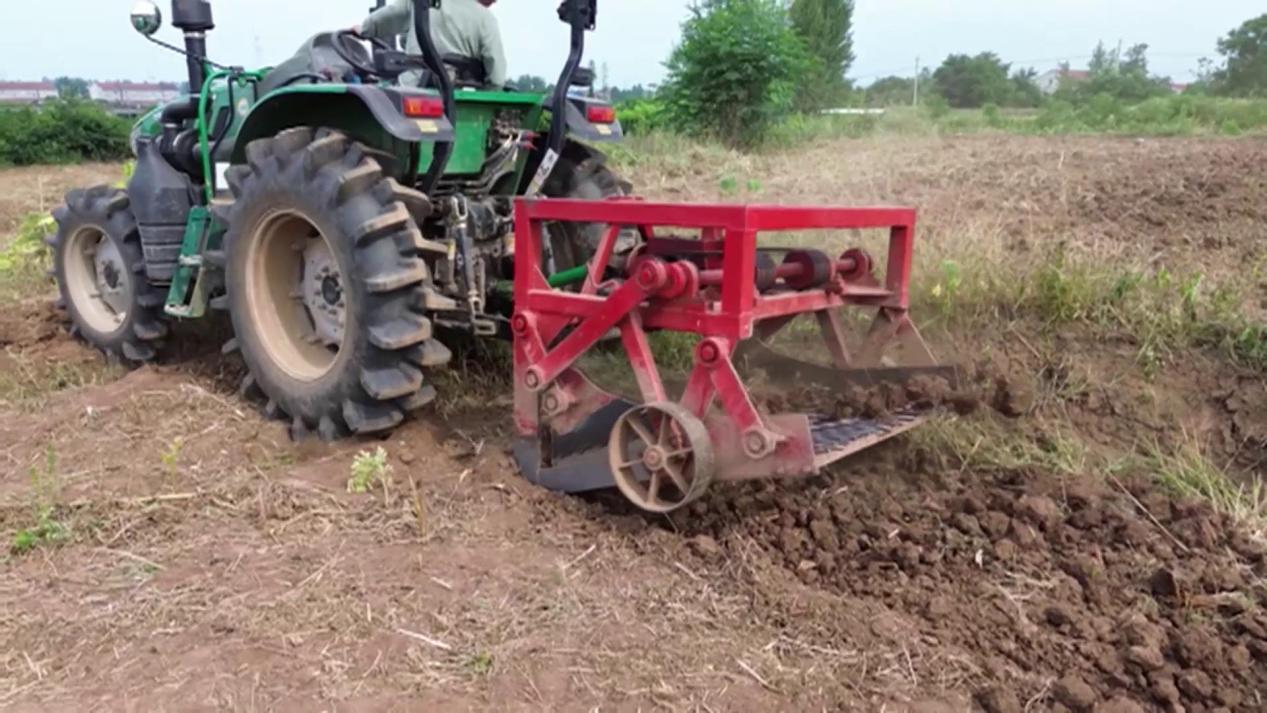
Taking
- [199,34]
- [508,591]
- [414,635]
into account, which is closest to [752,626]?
[508,591]

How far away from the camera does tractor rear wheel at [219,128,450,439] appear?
12.6ft

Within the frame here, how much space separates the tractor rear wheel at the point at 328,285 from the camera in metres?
3.84

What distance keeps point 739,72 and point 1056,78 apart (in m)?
34.7

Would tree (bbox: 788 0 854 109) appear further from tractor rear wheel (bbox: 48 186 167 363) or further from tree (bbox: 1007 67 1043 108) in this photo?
tractor rear wheel (bbox: 48 186 167 363)

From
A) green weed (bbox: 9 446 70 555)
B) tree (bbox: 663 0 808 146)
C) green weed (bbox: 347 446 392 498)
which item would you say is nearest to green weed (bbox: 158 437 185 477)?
green weed (bbox: 9 446 70 555)

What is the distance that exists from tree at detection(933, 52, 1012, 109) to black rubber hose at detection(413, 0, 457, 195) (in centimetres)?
4209

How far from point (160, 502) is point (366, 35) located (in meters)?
2.42

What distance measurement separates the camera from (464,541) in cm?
331

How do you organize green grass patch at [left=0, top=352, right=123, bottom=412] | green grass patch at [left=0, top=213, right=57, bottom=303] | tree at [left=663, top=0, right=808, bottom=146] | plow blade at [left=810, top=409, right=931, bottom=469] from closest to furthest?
plow blade at [left=810, top=409, right=931, bottom=469] < green grass patch at [left=0, top=352, right=123, bottom=412] < green grass patch at [left=0, top=213, right=57, bottom=303] < tree at [left=663, top=0, right=808, bottom=146]

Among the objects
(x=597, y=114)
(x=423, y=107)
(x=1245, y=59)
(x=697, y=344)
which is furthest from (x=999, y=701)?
(x=1245, y=59)

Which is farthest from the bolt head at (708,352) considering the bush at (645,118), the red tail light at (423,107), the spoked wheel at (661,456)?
the bush at (645,118)

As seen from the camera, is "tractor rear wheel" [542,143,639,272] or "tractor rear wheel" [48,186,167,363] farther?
"tractor rear wheel" [48,186,167,363]

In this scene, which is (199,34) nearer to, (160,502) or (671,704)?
(160,502)

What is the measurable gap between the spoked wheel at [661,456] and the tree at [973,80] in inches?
1687
